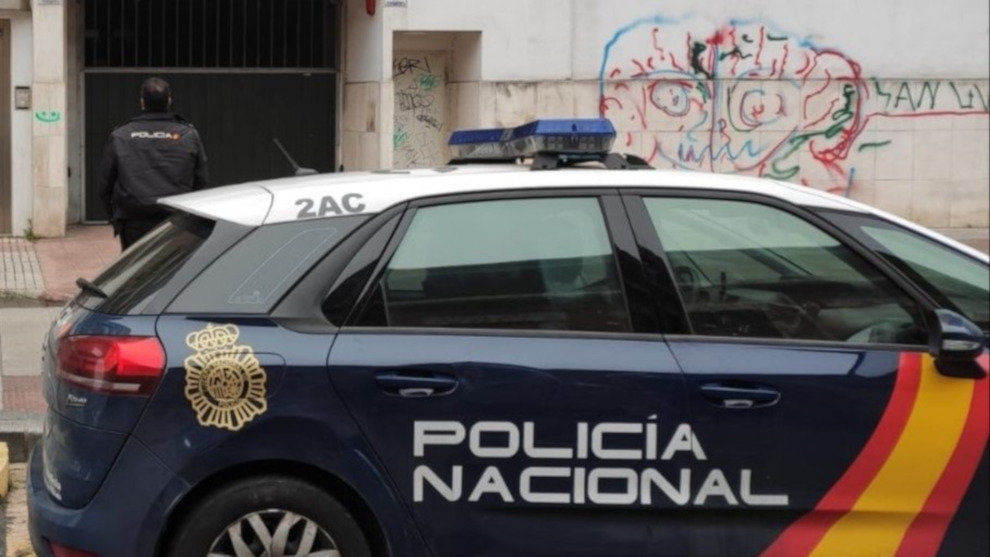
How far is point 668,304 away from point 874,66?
44.1 ft

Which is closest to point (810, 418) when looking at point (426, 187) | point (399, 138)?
point (426, 187)

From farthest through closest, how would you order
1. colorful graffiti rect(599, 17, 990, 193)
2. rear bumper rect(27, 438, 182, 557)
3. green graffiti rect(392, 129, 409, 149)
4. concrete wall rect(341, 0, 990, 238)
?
green graffiti rect(392, 129, 409, 149)
colorful graffiti rect(599, 17, 990, 193)
concrete wall rect(341, 0, 990, 238)
rear bumper rect(27, 438, 182, 557)

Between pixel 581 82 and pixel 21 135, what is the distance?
5.59m

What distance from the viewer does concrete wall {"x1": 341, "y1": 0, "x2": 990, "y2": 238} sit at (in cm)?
1711

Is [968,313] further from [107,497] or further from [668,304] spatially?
[107,497]

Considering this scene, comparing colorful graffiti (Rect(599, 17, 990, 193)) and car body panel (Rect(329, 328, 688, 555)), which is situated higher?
colorful graffiti (Rect(599, 17, 990, 193))

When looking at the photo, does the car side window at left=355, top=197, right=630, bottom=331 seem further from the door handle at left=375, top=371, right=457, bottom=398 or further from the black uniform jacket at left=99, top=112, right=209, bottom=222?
the black uniform jacket at left=99, top=112, right=209, bottom=222

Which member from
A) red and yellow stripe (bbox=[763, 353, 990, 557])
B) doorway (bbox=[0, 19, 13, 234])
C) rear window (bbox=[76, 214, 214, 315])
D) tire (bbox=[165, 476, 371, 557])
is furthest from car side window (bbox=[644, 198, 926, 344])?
doorway (bbox=[0, 19, 13, 234])

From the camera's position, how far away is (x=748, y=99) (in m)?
17.6

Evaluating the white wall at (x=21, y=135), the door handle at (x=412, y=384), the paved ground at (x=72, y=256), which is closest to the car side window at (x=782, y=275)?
the door handle at (x=412, y=384)

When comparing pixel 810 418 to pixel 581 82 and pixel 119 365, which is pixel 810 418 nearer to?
pixel 119 365

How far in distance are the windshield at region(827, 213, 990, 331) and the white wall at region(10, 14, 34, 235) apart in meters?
12.1

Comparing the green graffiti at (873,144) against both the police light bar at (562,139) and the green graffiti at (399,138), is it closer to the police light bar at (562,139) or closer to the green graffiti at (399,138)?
the green graffiti at (399,138)

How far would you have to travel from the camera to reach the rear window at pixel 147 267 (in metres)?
5.09
